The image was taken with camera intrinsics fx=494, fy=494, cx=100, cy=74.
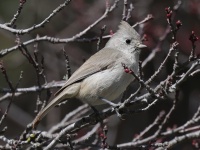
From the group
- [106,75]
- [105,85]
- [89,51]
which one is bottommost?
[105,85]

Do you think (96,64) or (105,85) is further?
(96,64)

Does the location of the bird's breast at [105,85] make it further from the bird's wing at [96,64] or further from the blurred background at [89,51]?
the blurred background at [89,51]

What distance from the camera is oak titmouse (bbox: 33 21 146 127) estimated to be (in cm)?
505

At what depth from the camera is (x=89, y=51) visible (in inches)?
335

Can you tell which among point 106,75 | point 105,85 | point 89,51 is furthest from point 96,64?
point 89,51

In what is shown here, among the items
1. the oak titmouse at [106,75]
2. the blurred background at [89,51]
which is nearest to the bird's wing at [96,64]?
the oak titmouse at [106,75]

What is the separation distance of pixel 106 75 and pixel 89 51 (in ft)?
10.8

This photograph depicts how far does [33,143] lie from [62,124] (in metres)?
0.84

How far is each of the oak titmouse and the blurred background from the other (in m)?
1.90

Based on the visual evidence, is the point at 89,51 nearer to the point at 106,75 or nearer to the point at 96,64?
the point at 96,64

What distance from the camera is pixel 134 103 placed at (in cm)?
409

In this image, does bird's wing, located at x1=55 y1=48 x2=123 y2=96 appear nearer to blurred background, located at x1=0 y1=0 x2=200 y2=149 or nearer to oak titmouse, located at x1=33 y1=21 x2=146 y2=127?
oak titmouse, located at x1=33 y1=21 x2=146 y2=127

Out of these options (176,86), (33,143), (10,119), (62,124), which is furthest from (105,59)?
(10,119)

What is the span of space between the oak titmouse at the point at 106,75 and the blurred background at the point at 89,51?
1898 millimetres
